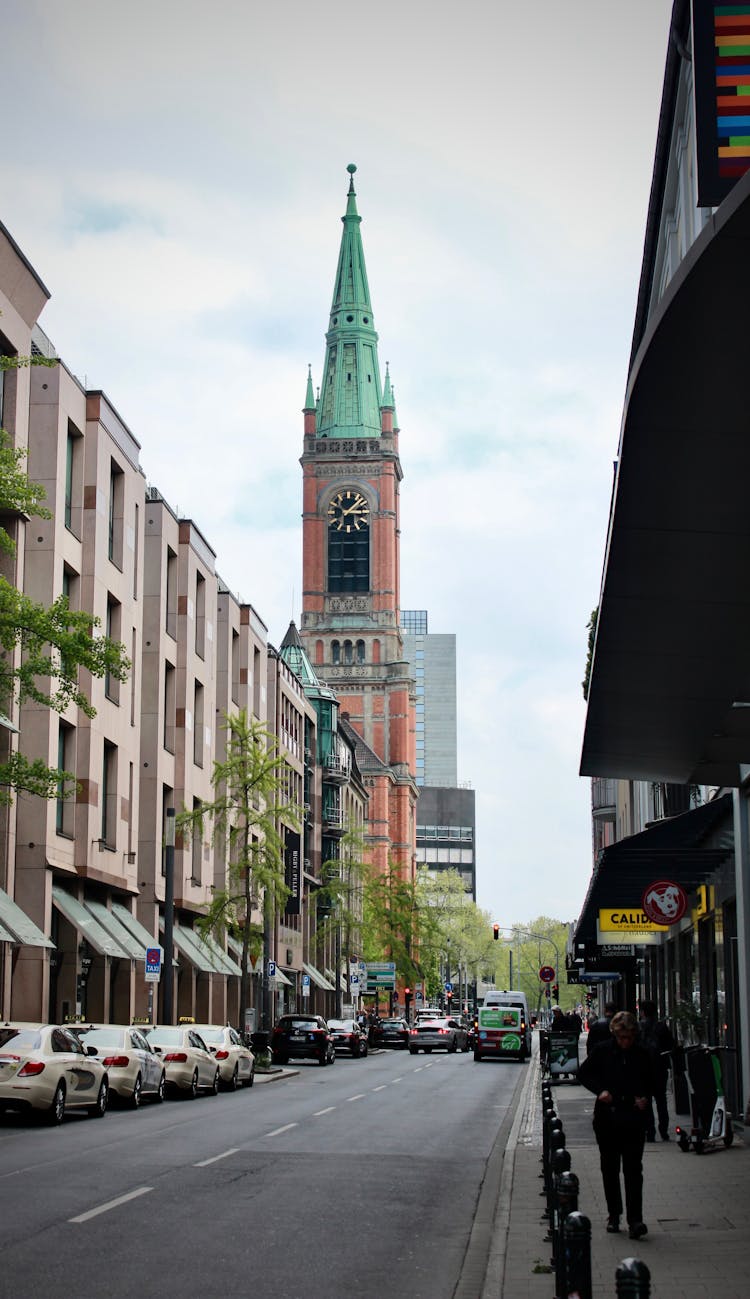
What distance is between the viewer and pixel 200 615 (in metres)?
60.5

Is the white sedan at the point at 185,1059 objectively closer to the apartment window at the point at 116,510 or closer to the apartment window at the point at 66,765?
the apartment window at the point at 66,765

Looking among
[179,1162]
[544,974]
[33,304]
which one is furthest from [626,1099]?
[544,974]

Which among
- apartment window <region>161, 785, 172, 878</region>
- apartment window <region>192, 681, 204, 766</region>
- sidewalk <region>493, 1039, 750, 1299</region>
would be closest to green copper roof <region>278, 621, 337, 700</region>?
apartment window <region>192, 681, 204, 766</region>

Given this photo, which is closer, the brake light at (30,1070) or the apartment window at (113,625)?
the brake light at (30,1070)

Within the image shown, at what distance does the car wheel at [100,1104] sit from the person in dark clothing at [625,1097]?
14159 millimetres

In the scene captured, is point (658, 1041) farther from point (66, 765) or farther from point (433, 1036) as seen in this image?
point (433, 1036)

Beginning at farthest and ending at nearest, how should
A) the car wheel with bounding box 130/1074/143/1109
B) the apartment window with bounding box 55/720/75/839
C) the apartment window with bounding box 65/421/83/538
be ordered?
1. the apartment window with bounding box 65/421/83/538
2. the apartment window with bounding box 55/720/75/839
3. the car wheel with bounding box 130/1074/143/1109

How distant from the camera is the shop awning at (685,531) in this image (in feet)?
20.8

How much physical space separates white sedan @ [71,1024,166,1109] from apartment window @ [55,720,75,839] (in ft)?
48.0

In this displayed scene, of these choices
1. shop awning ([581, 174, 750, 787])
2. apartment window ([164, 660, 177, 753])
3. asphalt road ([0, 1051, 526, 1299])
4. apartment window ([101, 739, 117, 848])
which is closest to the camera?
shop awning ([581, 174, 750, 787])

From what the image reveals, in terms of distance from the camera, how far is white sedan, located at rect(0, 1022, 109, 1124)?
Result: 22.3 m

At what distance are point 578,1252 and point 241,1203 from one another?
8.84 metres

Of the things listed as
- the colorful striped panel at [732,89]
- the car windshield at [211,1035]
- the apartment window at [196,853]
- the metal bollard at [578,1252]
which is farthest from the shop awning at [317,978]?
the metal bollard at [578,1252]

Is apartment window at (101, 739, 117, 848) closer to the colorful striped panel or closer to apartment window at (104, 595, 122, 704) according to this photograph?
apartment window at (104, 595, 122, 704)
